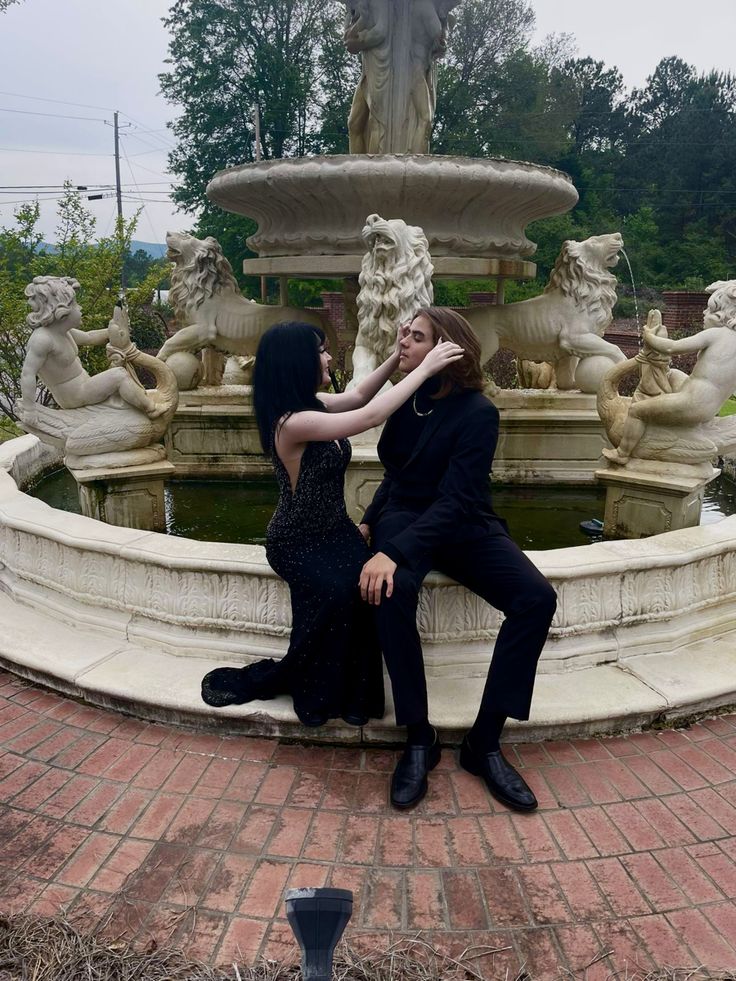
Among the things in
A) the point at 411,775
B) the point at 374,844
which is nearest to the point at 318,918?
the point at 374,844

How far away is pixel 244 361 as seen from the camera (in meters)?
8.02

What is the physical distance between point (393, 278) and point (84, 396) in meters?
1.99

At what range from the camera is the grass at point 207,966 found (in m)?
1.76

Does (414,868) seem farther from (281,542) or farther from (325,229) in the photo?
(325,229)

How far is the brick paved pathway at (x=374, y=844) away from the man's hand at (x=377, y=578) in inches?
25.9

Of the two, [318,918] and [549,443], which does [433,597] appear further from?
[549,443]

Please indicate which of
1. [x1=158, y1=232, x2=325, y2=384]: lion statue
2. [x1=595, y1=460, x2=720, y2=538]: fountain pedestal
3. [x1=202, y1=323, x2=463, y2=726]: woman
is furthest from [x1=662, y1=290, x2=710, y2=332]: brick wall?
[x1=202, y1=323, x2=463, y2=726]: woman

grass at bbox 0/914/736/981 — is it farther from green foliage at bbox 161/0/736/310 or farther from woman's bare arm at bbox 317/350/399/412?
green foliage at bbox 161/0/736/310

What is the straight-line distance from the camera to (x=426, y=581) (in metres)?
2.89

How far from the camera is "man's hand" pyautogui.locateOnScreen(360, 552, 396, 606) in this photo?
2439 millimetres

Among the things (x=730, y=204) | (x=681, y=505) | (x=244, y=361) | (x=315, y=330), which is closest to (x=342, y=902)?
(x=315, y=330)

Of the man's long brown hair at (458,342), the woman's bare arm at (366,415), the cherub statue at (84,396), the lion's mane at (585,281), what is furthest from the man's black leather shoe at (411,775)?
the lion's mane at (585,281)

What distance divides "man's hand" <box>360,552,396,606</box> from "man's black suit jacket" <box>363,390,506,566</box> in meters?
0.04

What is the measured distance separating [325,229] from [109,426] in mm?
2141
